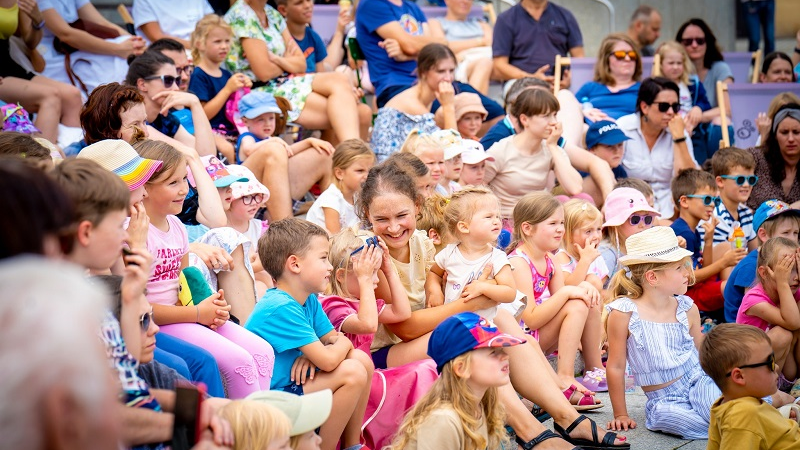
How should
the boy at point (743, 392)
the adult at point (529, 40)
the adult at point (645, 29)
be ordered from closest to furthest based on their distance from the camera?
the boy at point (743, 392) → the adult at point (529, 40) → the adult at point (645, 29)

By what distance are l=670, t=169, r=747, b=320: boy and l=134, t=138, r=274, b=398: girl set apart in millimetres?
3228

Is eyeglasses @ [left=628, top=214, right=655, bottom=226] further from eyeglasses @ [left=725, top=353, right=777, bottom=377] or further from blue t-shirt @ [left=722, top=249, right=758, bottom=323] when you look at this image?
eyeglasses @ [left=725, top=353, right=777, bottom=377]

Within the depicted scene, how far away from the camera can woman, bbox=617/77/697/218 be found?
712 centimetres

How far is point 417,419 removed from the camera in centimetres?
335

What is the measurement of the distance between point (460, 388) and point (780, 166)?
4.38 metres

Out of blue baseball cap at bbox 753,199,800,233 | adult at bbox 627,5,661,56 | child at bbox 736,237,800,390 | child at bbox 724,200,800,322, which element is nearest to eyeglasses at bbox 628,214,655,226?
child at bbox 724,200,800,322

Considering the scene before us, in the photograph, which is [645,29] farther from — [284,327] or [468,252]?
[284,327]

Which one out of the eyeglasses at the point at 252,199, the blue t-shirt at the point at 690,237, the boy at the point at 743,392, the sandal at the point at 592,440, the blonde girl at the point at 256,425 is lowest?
the blue t-shirt at the point at 690,237

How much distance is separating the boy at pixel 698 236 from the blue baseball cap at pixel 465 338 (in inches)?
111

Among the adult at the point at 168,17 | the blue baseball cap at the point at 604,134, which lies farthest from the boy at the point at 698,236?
the adult at the point at 168,17

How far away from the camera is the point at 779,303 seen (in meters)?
4.89

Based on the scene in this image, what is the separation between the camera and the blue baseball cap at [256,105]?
6035mm

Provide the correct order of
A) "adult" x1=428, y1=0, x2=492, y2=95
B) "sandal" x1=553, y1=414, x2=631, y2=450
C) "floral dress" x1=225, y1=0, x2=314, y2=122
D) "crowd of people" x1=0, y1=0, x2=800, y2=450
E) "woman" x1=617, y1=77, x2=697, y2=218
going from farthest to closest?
"adult" x1=428, y1=0, x2=492, y2=95
"woman" x1=617, y1=77, x2=697, y2=218
"floral dress" x1=225, y1=0, x2=314, y2=122
"sandal" x1=553, y1=414, x2=631, y2=450
"crowd of people" x1=0, y1=0, x2=800, y2=450

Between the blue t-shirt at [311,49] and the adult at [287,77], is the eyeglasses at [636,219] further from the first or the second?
the blue t-shirt at [311,49]
